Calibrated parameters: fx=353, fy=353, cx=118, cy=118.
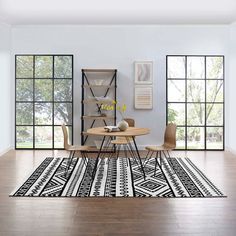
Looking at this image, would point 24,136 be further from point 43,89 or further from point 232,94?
point 232,94

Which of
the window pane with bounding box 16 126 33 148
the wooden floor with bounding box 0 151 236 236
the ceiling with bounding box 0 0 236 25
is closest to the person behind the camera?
the wooden floor with bounding box 0 151 236 236

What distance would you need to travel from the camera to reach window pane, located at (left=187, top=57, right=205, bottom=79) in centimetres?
805

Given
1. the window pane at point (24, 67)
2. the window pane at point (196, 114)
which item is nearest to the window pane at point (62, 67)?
the window pane at point (24, 67)

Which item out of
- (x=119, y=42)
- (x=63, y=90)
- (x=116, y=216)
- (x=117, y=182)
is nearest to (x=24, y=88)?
(x=63, y=90)

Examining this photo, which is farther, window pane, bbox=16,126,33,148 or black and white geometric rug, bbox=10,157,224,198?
window pane, bbox=16,126,33,148

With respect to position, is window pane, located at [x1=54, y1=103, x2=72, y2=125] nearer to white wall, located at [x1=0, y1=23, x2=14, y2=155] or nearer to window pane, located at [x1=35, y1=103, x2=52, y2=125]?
window pane, located at [x1=35, y1=103, x2=52, y2=125]

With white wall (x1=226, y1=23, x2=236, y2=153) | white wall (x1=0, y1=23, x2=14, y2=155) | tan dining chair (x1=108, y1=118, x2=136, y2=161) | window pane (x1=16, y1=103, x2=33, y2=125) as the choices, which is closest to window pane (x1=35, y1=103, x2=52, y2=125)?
window pane (x1=16, y1=103, x2=33, y2=125)

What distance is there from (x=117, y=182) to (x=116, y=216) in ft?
4.59

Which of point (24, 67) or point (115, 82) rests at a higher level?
point (24, 67)

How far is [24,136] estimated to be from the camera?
321 inches

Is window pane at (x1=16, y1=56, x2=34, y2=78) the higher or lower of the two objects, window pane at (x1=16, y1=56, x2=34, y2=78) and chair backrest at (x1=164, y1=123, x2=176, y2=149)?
the higher

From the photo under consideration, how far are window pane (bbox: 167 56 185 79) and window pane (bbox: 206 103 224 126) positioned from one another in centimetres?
97

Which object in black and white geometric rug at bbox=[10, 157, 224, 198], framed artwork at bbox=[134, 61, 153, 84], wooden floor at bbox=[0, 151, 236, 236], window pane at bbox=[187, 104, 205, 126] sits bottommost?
wooden floor at bbox=[0, 151, 236, 236]

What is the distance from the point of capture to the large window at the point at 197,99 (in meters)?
8.07
